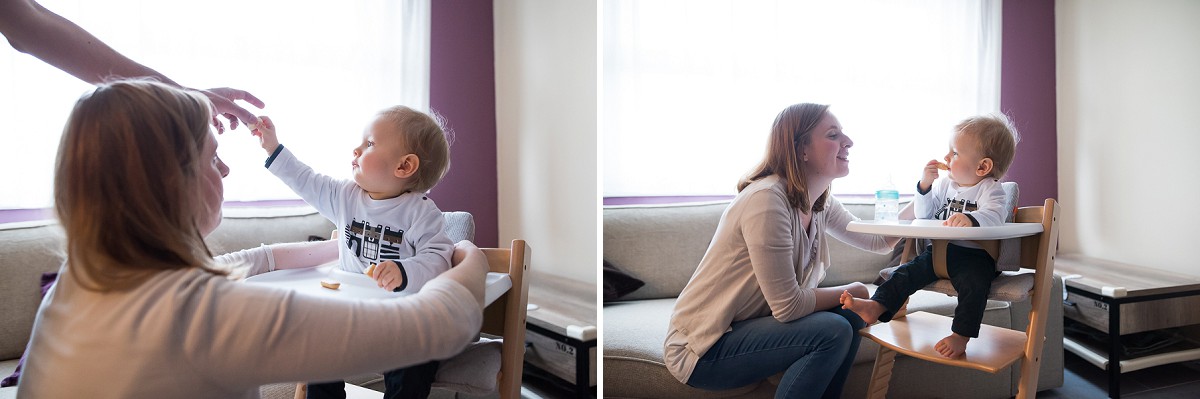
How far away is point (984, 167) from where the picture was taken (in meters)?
1.25

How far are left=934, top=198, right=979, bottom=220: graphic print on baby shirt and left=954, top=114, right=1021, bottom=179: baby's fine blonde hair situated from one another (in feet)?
0.27

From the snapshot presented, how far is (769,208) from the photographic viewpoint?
1228mm

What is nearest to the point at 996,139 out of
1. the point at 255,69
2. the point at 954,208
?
the point at 954,208

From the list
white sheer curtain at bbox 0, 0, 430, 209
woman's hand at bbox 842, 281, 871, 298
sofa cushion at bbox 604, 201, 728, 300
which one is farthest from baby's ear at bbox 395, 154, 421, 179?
sofa cushion at bbox 604, 201, 728, 300

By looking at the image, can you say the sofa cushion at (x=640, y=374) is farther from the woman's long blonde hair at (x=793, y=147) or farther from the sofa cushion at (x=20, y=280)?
the sofa cushion at (x=20, y=280)

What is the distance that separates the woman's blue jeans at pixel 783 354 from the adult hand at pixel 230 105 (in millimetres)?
959

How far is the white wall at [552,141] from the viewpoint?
95 centimetres

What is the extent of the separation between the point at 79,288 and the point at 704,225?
190 centimetres

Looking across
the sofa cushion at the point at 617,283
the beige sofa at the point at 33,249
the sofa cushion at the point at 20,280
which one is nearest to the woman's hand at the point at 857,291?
the sofa cushion at the point at 617,283

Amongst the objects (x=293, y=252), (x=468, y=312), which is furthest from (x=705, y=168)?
(x=468, y=312)

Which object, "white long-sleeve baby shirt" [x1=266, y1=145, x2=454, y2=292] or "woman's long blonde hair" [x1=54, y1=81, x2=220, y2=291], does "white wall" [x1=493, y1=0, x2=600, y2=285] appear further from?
"woman's long blonde hair" [x1=54, y1=81, x2=220, y2=291]

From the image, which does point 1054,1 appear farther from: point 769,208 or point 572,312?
point 572,312

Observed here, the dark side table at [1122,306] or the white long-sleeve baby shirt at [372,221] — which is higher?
the white long-sleeve baby shirt at [372,221]

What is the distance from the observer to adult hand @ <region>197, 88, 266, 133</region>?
0.81m
